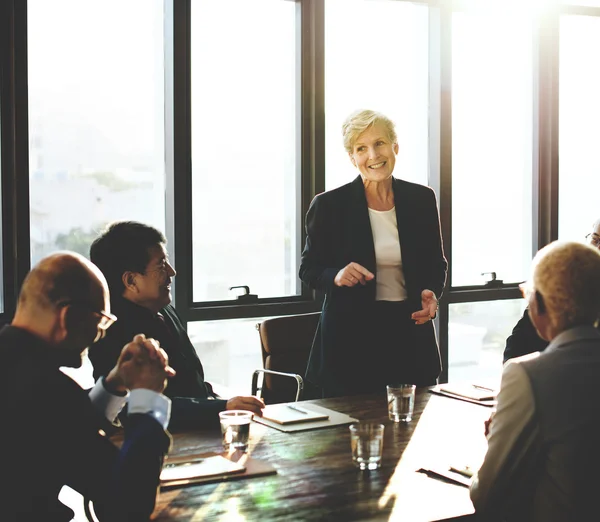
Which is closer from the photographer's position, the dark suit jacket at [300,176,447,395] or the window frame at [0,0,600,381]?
the dark suit jacket at [300,176,447,395]

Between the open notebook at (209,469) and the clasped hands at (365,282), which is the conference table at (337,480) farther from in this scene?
the clasped hands at (365,282)

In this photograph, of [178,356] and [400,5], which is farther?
[400,5]

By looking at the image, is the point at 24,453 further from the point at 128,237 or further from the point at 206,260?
the point at 206,260

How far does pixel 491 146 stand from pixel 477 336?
1313mm

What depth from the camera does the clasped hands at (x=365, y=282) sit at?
3152 mm

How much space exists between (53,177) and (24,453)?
9.14 feet

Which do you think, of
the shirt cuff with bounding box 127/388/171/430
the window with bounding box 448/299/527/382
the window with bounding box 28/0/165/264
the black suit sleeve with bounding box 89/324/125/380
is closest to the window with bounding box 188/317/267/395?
the window with bounding box 28/0/165/264

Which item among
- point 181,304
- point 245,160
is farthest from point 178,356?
point 245,160

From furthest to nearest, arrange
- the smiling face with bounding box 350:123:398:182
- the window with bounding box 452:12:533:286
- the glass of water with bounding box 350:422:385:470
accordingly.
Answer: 1. the window with bounding box 452:12:533:286
2. the smiling face with bounding box 350:123:398:182
3. the glass of water with bounding box 350:422:385:470

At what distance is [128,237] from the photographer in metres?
2.64

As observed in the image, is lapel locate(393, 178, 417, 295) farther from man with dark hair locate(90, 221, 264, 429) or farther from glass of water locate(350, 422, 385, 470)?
glass of water locate(350, 422, 385, 470)

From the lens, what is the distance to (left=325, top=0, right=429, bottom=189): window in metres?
4.98

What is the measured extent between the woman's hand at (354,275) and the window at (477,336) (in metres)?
2.38

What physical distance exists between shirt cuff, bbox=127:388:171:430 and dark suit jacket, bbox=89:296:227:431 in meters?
0.73
